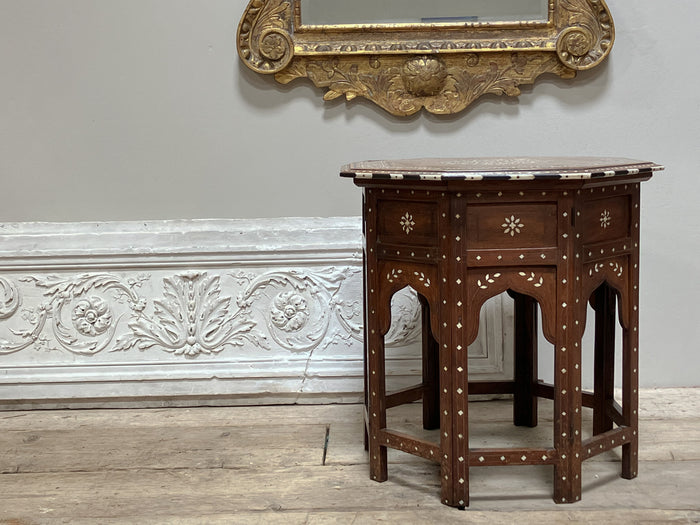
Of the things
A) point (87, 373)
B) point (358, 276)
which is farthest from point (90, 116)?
point (358, 276)

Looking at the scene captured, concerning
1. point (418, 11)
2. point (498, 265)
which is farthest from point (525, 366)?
point (418, 11)

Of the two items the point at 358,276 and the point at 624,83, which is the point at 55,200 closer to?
the point at 358,276

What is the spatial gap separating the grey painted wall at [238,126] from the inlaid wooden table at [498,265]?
0.76m

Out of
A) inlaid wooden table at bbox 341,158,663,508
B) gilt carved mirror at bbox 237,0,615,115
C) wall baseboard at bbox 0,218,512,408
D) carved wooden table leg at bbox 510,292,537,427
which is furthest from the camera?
wall baseboard at bbox 0,218,512,408

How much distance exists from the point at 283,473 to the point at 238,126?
129 centimetres

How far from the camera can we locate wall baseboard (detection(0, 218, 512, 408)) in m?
2.80

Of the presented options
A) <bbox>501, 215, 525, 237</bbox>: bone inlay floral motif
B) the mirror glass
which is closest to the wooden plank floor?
<bbox>501, 215, 525, 237</bbox>: bone inlay floral motif

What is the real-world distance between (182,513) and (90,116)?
61.5 inches

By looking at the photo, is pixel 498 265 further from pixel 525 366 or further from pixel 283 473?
pixel 283 473

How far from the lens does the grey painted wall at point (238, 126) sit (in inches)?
108

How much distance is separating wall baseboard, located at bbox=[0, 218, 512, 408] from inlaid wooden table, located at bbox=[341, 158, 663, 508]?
0.68 m

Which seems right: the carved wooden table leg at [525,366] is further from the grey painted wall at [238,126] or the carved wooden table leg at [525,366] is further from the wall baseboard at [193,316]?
the grey painted wall at [238,126]

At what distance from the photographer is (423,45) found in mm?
2688

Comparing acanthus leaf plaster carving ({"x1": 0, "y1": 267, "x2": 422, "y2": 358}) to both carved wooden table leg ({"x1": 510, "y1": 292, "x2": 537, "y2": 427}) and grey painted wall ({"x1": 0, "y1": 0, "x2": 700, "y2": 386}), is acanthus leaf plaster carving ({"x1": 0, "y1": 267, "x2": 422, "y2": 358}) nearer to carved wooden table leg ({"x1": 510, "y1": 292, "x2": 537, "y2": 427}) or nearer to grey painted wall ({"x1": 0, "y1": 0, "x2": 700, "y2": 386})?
grey painted wall ({"x1": 0, "y1": 0, "x2": 700, "y2": 386})
